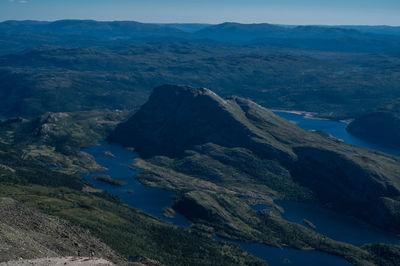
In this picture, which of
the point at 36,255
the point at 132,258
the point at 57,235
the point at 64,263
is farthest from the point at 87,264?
the point at 132,258

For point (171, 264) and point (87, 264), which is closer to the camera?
point (87, 264)

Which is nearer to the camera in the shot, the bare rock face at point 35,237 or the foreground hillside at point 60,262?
the foreground hillside at point 60,262

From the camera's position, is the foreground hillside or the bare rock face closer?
the foreground hillside

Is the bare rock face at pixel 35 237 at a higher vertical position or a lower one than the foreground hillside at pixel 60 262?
lower

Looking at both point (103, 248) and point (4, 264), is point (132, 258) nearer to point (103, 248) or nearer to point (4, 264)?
point (103, 248)

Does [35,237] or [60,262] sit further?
[35,237]

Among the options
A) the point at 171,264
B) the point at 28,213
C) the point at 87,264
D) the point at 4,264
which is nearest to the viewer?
the point at 4,264

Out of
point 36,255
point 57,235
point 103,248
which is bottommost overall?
point 103,248

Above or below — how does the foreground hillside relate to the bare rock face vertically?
above

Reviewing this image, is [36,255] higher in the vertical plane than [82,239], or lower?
higher

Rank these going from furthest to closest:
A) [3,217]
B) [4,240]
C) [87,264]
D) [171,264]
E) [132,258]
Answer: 1. [171,264]
2. [132,258]
3. [3,217]
4. [4,240]
5. [87,264]

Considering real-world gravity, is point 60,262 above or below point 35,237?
above
